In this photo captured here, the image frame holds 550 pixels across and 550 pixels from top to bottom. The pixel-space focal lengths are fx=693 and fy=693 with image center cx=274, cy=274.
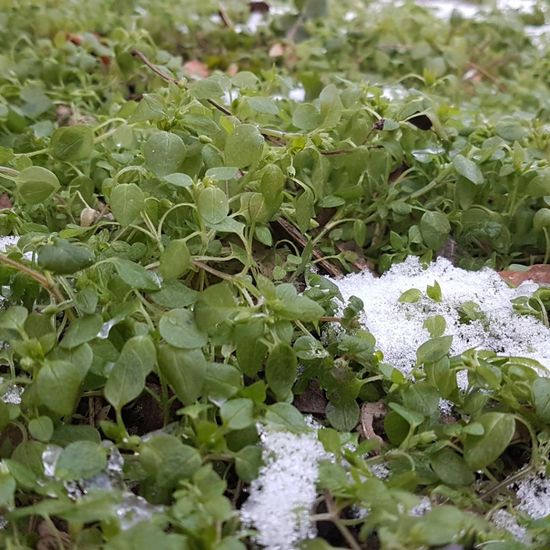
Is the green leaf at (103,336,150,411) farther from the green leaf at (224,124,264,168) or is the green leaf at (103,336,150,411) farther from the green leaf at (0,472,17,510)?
the green leaf at (224,124,264,168)

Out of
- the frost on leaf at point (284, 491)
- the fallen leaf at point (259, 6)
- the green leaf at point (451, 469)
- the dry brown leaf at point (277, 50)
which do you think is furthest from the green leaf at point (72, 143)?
the fallen leaf at point (259, 6)

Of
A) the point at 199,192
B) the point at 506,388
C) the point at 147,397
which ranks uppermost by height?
the point at 199,192

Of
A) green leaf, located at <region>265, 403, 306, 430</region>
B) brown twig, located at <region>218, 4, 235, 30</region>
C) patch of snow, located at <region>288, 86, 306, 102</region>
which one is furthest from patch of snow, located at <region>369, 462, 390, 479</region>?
brown twig, located at <region>218, 4, 235, 30</region>

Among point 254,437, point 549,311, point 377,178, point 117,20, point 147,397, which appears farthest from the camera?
point 117,20

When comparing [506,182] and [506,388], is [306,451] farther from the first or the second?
[506,182]

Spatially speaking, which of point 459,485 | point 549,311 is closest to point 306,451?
point 459,485

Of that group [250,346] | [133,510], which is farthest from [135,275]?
[133,510]

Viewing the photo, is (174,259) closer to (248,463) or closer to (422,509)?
(248,463)
